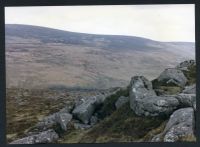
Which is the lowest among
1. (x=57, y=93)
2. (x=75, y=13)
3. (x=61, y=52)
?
(x=57, y=93)

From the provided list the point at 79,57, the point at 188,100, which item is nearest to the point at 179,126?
the point at 188,100

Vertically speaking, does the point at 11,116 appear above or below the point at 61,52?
below

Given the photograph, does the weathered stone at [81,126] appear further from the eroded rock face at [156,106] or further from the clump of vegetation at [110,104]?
the eroded rock face at [156,106]

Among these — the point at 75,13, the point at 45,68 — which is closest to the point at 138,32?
the point at 75,13

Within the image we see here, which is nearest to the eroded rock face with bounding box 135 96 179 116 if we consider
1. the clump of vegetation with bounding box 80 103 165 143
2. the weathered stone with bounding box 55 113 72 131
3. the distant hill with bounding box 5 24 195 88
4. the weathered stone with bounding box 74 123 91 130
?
the clump of vegetation with bounding box 80 103 165 143

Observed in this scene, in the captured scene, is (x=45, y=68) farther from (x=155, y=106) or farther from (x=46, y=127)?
(x=155, y=106)

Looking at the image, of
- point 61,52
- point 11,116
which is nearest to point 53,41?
point 61,52

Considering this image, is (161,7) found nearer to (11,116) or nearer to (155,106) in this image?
(155,106)
